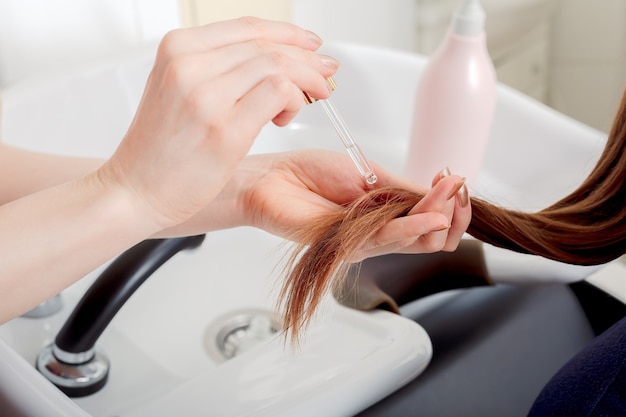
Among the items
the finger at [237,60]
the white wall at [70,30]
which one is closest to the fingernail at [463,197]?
the finger at [237,60]

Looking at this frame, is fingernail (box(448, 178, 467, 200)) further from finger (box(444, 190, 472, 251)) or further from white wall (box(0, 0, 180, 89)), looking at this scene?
white wall (box(0, 0, 180, 89))

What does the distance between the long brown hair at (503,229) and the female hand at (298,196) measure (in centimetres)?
2

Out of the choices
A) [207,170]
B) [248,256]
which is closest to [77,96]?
[248,256]

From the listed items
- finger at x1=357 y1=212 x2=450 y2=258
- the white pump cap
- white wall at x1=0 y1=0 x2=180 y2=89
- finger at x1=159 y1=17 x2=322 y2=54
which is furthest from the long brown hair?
white wall at x1=0 y1=0 x2=180 y2=89

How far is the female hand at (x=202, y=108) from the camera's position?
0.41m

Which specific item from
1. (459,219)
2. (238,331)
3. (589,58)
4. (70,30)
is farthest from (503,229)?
(589,58)

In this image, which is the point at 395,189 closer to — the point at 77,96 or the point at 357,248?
the point at 357,248

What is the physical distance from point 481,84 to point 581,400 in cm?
39

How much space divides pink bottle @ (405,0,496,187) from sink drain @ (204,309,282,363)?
8.5 inches

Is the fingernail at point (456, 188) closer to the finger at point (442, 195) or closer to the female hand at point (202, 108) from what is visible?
the finger at point (442, 195)

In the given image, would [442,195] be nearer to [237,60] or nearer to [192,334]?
[237,60]

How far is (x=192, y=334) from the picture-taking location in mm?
754

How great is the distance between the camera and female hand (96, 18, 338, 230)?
16.2 inches

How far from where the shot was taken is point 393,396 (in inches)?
24.4
